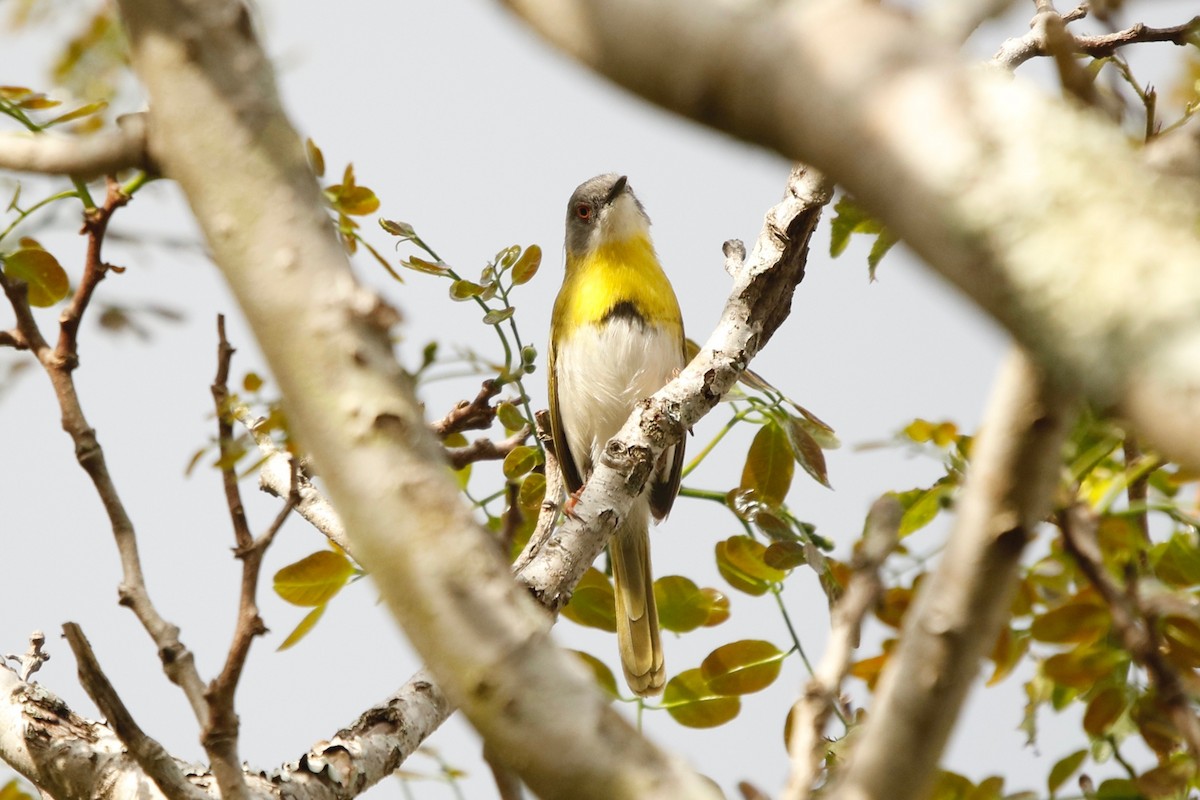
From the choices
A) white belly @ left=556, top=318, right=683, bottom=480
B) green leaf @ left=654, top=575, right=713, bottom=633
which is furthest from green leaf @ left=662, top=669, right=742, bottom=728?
white belly @ left=556, top=318, right=683, bottom=480

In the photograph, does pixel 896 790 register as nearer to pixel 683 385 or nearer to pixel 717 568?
pixel 717 568

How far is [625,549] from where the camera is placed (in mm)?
5367

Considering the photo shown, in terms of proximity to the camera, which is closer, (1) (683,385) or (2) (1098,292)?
(2) (1098,292)

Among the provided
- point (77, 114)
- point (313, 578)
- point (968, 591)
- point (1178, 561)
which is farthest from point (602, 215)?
point (968, 591)

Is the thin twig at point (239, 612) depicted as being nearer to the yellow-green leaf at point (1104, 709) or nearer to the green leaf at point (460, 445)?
the yellow-green leaf at point (1104, 709)

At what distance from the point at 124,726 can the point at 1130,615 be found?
1488 millimetres

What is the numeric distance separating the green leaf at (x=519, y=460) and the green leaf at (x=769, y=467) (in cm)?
62

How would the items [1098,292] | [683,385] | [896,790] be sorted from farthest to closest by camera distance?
[683,385], [896,790], [1098,292]

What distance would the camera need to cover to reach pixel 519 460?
3.36 metres

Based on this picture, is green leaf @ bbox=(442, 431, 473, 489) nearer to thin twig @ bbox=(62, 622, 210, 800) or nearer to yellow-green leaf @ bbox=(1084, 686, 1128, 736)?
thin twig @ bbox=(62, 622, 210, 800)

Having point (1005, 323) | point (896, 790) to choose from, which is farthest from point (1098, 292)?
point (896, 790)

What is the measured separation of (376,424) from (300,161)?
0.34 meters

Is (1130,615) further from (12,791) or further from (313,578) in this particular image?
(12,791)

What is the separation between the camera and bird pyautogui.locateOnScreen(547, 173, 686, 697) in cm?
563
